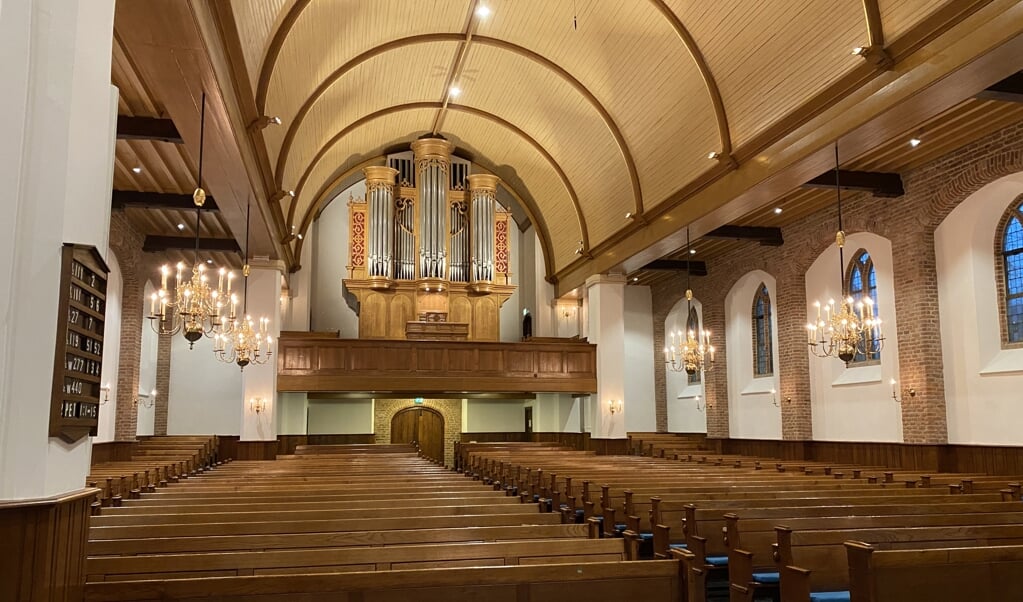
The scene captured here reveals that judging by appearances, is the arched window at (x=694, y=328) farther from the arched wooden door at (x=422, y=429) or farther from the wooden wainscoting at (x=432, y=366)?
the arched wooden door at (x=422, y=429)

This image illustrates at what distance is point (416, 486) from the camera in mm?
8312

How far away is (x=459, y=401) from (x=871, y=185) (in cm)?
1382

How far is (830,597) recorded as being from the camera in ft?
16.7

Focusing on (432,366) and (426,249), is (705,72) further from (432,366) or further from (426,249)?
(426,249)

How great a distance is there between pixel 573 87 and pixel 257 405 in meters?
9.36

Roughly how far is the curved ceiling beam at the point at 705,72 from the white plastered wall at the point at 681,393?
30.2 ft

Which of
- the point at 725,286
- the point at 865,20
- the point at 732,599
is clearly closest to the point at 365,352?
the point at 725,286

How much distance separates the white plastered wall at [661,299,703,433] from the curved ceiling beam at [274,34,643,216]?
6.57 metres

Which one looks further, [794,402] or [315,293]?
[315,293]

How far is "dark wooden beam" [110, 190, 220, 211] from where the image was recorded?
46.8 feet

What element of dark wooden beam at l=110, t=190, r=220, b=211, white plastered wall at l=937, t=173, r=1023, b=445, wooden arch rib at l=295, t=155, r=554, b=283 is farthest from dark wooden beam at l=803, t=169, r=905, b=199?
dark wooden beam at l=110, t=190, r=220, b=211

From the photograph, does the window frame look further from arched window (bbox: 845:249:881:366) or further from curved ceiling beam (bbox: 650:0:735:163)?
curved ceiling beam (bbox: 650:0:735:163)

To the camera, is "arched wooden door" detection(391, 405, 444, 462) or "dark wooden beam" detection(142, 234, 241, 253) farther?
"arched wooden door" detection(391, 405, 444, 462)

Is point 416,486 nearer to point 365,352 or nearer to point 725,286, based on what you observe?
point 365,352
